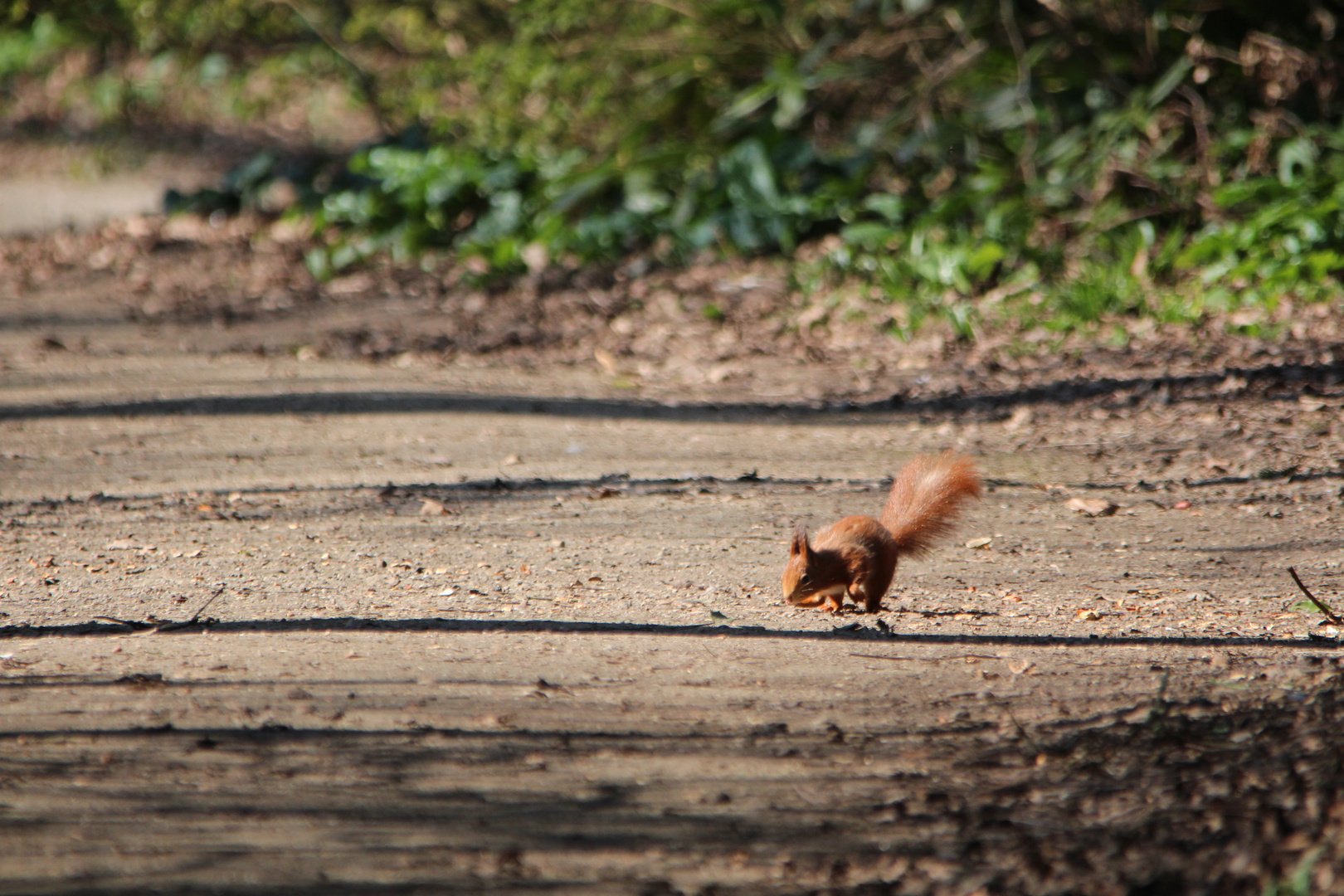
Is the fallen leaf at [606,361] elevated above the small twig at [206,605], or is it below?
above

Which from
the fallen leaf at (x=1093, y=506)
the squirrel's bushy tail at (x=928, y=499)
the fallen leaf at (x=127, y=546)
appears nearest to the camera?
the squirrel's bushy tail at (x=928, y=499)

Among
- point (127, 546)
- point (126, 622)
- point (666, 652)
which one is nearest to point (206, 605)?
point (126, 622)

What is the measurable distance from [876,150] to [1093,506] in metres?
5.85

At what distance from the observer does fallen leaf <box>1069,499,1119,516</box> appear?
5.19 m

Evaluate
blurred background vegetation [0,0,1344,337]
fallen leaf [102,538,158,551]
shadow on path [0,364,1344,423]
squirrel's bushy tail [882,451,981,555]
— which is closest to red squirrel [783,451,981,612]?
squirrel's bushy tail [882,451,981,555]

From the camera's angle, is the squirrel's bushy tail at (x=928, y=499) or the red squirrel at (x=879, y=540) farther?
the squirrel's bushy tail at (x=928, y=499)

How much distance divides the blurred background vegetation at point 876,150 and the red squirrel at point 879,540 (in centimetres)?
406

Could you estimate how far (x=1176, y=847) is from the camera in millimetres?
2488

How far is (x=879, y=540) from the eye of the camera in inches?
157

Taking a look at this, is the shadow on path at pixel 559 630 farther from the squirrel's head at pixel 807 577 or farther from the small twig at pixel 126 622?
the squirrel's head at pixel 807 577

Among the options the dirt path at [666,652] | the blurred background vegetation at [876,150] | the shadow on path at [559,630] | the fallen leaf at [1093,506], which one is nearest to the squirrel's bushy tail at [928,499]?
the dirt path at [666,652]

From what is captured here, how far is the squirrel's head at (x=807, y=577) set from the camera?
3885 millimetres

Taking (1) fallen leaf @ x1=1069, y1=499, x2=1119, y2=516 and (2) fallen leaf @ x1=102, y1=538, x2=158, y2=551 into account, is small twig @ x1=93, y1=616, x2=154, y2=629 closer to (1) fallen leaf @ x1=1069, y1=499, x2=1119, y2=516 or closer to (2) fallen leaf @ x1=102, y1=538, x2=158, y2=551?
(2) fallen leaf @ x1=102, y1=538, x2=158, y2=551

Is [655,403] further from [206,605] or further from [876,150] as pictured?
[876,150]
